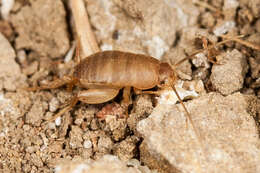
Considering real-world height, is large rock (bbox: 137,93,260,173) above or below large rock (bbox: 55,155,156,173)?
above

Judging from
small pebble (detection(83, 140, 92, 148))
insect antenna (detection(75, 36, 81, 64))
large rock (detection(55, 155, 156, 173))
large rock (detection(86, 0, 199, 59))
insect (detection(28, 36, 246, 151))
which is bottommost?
large rock (detection(55, 155, 156, 173))

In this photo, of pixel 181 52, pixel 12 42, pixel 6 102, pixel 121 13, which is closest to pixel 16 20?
pixel 12 42

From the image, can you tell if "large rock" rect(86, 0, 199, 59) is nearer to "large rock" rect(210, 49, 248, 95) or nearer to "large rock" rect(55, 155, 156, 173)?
"large rock" rect(210, 49, 248, 95)

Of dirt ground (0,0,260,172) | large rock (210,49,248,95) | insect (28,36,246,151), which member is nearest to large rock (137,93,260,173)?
large rock (210,49,248,95)

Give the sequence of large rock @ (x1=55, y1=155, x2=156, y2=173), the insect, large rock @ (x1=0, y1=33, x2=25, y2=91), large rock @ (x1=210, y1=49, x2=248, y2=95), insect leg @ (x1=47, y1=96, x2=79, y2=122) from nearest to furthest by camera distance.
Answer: large rock @ (x1=55, y1=155, x2=156, y2=173) < large rock @ (x1=210, y1=49, x2=248, y2=95) < the insect < insect leg @ (x1=47, y1=96, x2=79, y2=122) < large rock @ (x1=0, y1=33, x2=25, y2=91)

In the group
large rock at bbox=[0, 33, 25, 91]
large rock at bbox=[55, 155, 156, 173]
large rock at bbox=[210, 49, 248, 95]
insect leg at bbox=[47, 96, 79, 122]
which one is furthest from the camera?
large rock at bbox=[0, 33, 25, 91]

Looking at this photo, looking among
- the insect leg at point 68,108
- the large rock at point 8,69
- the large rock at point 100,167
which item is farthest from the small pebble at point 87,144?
the large rock at point 8,69

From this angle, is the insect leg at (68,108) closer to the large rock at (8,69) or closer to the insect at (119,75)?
the insect at (119,75)
